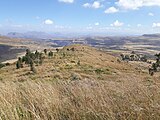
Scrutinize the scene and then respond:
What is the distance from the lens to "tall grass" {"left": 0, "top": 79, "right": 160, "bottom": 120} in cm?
514

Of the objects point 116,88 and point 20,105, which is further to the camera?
point 116,88

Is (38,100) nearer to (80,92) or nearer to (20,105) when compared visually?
(20,105)

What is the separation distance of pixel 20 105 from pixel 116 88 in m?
2.34

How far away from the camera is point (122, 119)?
4.93 meters

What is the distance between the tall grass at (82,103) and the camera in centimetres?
514

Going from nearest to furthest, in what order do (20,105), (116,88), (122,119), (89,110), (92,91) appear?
(122,119) < (89,110) < (20,105) < (92,91) < (116,88)

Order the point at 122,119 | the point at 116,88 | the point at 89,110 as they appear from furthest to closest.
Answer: the point at 116,88 → the point at 89,110 → the point at 122,119

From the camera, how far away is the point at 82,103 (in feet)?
19.3

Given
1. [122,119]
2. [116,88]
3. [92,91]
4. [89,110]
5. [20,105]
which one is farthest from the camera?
[116,88]

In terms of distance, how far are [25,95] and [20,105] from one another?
2.02 ft

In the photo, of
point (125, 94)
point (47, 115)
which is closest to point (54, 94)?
point (47, 115)

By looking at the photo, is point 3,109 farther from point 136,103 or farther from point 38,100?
point 136,103

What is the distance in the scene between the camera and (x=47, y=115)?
550 centimetres

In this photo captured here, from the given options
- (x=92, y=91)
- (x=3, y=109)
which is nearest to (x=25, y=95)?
(x=3, y=109)
